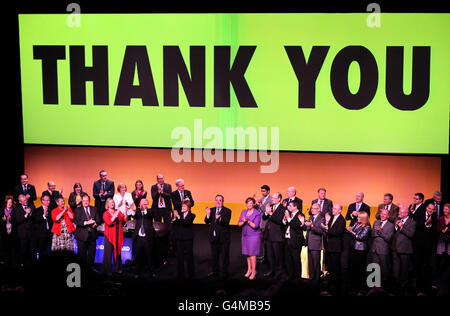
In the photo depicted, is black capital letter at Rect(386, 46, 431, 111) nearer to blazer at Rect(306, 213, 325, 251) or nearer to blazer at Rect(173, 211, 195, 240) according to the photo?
blazer at Rect(306, 213, 325, 251)

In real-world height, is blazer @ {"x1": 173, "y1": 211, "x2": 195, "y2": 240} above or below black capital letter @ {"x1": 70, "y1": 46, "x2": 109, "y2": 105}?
below

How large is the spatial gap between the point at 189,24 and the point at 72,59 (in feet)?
7.30

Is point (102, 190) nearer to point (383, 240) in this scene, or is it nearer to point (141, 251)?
point (141, 251)

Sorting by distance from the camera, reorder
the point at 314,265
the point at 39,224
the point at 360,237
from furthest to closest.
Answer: the point at 39,224, the point at 314,265, the point at 360,237

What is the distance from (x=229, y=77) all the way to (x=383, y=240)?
3952 millimetres

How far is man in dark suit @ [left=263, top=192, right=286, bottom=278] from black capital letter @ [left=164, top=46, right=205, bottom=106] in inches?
104

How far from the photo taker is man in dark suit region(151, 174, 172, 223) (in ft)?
29.9

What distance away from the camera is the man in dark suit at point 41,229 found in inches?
318

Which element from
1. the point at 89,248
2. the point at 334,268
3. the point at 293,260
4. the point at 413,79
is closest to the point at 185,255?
the point at 89,248

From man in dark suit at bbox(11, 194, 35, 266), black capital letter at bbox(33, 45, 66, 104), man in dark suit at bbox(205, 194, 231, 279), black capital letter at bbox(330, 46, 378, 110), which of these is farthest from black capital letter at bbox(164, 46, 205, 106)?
man in dark suit at bbox(11, 194, 35, 266)

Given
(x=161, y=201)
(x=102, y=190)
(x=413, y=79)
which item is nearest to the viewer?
(x=413, y=79)

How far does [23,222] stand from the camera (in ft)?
26.9

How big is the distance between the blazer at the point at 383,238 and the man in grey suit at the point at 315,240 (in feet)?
2.37
